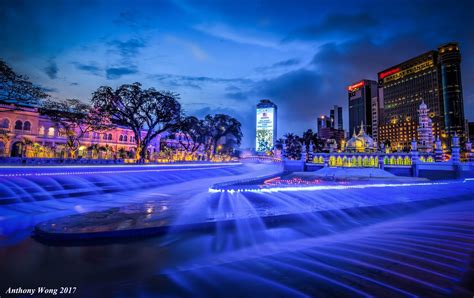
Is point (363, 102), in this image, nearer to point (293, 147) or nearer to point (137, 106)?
point (293, 147)

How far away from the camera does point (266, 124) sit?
144 meters

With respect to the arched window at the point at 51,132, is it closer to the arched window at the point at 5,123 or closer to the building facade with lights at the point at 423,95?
the arched window at the point at 5,123

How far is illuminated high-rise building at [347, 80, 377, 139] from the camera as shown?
17138cm

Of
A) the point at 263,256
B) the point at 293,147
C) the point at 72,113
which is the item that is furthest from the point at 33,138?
the point at 293,147

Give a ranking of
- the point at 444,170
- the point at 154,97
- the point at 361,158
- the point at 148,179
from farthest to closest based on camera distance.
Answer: the point at 361,158
the point at 154,97
the point at 444,170
the point at 148,179

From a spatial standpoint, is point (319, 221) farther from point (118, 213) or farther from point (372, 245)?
point (118, 213)

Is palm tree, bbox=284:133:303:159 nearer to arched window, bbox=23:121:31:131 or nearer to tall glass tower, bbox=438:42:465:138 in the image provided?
arched window, bbox=23:121:31:131

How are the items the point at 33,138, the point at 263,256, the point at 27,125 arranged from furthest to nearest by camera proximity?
the point at 27,125
the point at 33,138
the point at 263,256

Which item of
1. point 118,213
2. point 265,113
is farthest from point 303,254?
point 265,113

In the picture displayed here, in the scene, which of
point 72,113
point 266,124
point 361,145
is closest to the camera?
point 72,113

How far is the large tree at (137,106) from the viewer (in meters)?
30.0

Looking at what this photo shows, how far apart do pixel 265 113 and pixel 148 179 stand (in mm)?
126585

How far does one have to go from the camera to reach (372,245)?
23.6 feet

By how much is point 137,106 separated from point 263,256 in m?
29.4
